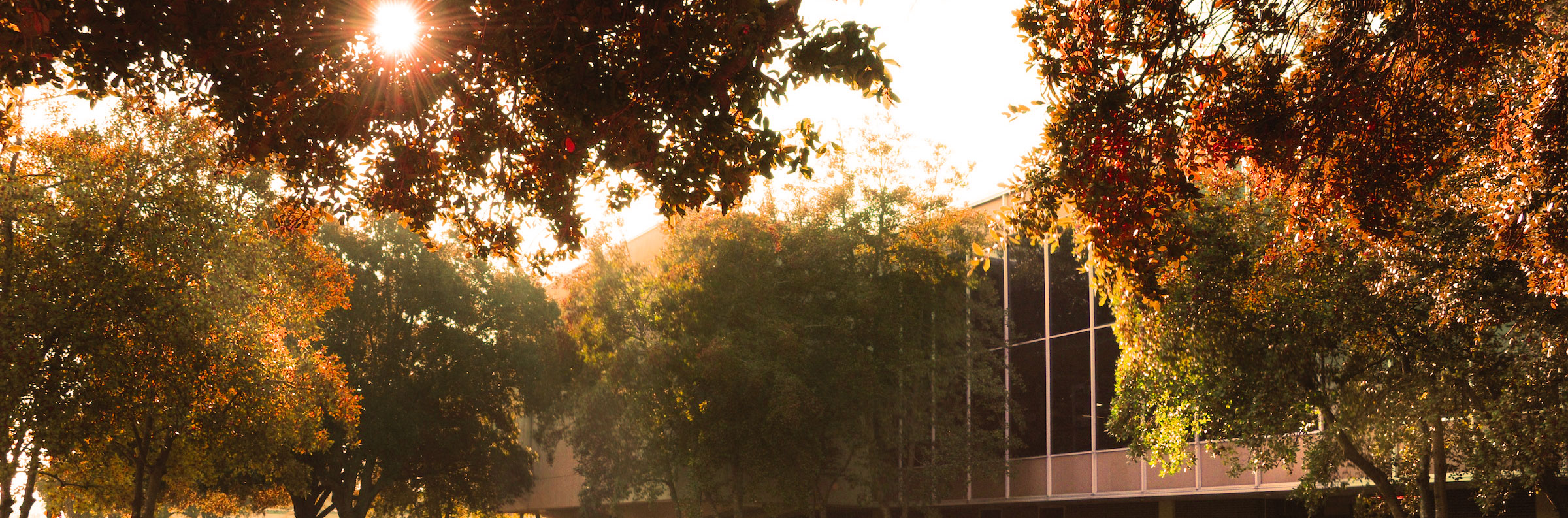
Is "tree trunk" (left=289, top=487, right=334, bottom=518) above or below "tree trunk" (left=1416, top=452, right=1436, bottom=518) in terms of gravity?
below

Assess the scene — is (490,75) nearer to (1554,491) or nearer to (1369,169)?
(1369,169)

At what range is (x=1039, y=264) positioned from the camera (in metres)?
24.2

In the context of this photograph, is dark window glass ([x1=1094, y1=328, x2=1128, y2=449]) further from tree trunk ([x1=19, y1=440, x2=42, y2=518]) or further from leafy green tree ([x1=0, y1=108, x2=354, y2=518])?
tree trunk ([x1=19, y1=440, x2=42, y2=518])

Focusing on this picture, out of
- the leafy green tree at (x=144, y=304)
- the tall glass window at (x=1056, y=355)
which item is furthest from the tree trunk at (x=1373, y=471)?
the leafy green tree at (x=144, y=304)

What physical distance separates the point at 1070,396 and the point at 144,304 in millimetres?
16077

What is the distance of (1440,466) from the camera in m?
13.5

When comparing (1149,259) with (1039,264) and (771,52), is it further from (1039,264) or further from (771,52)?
(1039,264)

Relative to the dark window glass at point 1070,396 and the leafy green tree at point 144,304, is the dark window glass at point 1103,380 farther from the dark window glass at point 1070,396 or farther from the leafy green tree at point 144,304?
the leafy green tree at point 144,304

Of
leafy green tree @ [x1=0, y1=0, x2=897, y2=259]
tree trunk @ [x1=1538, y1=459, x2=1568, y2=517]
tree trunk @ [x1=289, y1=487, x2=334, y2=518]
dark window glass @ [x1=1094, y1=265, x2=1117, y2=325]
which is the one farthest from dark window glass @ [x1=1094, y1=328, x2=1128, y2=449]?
tree trunk @ [x1=289, y1=487, x2=334, y2=518]

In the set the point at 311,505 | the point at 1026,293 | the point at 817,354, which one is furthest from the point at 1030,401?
the point at 311,505

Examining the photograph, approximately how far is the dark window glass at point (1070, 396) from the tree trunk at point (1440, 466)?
8864mm

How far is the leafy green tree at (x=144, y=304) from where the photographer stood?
15930 millimetres

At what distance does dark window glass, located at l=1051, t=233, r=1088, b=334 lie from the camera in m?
23.1

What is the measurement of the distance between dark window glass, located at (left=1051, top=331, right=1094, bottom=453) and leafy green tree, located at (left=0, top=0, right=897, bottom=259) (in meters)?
16.9
